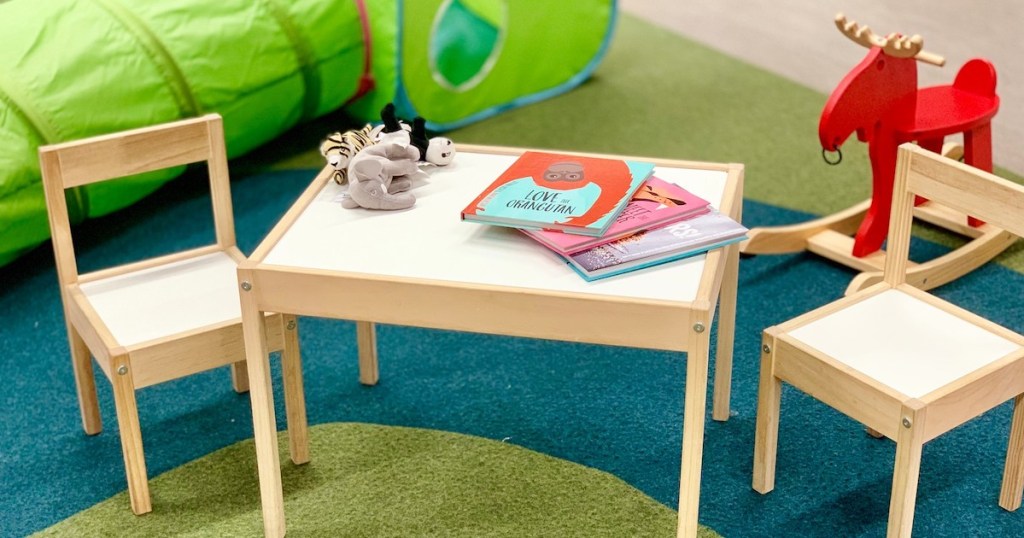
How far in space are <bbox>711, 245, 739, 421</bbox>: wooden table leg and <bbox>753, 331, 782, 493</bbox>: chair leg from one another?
188 millimetres

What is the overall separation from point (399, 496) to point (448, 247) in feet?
1.79

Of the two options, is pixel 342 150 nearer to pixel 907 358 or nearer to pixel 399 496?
pixel 399 496

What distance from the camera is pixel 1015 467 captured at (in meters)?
1.94

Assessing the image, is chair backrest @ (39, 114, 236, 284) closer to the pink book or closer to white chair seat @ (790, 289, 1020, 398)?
the pink book

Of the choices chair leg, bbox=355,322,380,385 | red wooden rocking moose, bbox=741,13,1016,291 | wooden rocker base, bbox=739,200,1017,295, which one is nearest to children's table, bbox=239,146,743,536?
Result: chair leg, bbox=355,322,380,385

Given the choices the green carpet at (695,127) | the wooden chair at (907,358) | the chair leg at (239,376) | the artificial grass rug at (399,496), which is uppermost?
the wooden chair at (907,358)

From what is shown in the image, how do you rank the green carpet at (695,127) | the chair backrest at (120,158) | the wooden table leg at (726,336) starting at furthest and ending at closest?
the green carpet at (695,127) < the wooden table leg at (726,336) < the chair backrest at (120,158)

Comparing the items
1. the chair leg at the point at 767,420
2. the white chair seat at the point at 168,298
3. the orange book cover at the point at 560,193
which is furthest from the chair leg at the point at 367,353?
the chair leg at the point at 767,420

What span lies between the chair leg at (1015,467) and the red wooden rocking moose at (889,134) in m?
0.67

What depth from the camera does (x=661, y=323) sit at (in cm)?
156

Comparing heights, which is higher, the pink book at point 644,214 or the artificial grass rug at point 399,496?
the pink book at point 644,214

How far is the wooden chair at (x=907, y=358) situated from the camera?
1723mm

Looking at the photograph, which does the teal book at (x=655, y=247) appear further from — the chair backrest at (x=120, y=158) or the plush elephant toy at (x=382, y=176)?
the chair backrest at (x=120, y=158)

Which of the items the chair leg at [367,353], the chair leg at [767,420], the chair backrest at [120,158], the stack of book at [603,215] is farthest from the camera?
the chair leg at [367,353]
